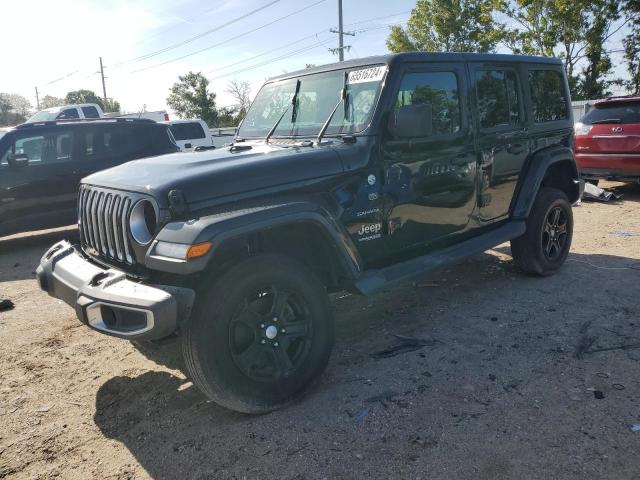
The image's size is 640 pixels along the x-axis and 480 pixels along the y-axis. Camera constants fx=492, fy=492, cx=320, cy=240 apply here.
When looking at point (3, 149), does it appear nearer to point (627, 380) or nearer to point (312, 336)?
point (312, 336)

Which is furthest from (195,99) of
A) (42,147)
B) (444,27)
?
(42,147)

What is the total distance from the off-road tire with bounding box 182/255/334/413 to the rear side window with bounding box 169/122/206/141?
1332 cm

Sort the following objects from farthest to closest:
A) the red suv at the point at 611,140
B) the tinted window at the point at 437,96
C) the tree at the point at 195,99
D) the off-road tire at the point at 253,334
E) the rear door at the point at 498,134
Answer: the tree at the point at 195,99, the red suv at the point at 611,140, the rear door at the point at 498,134, the tinted window at the point at 437,96, the off-road tire at the point at 253,334

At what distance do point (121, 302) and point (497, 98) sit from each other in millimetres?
3572

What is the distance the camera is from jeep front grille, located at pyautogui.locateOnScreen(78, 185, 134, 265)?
9.20 feet

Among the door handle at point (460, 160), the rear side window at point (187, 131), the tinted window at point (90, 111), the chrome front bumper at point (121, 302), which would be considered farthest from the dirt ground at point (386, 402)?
the tinted window at point (90, 111)

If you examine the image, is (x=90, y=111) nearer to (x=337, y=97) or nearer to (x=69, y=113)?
(x=69, y=113)

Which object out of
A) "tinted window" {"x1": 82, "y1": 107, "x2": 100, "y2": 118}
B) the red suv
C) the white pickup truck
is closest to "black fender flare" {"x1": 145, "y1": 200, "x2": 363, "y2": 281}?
the red suv

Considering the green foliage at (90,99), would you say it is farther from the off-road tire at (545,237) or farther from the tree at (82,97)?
the off-road tire at (545,237)

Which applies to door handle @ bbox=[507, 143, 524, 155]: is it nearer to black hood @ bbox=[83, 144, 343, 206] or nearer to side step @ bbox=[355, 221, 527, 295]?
side step @ bbox=[355, 221, 527, 295]

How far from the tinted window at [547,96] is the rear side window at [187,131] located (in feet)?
39.8

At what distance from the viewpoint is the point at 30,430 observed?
2.89 m

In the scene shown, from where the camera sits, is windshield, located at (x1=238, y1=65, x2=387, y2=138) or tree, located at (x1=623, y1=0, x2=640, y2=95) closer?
windshield, located at (x1=238, y1=65, x2=387, y2=138)

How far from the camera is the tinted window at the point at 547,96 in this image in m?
4.80
